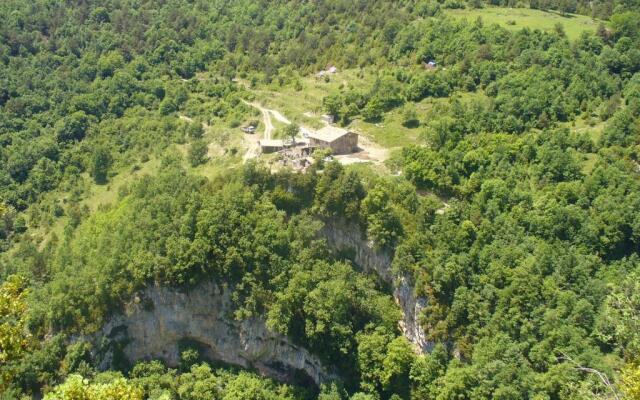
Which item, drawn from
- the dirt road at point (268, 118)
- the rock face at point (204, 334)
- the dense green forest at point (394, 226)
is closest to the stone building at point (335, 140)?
the dense green forest at point (394, 226)

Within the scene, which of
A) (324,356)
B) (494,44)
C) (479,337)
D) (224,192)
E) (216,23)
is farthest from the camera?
(216,23)

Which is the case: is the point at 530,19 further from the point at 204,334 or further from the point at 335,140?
the point at 204,334

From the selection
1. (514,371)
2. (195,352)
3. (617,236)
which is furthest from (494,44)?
(195,352)

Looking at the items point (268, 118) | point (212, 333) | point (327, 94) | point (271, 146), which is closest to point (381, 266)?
point (212, 333)

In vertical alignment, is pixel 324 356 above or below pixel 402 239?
below

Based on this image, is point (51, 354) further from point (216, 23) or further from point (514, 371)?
point (216, 23)

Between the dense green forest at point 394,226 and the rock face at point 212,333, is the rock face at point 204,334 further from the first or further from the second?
the dense green forest at point 394,226
